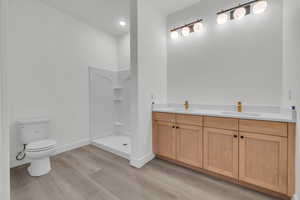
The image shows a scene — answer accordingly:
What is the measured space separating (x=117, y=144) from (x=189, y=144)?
165 centimetres

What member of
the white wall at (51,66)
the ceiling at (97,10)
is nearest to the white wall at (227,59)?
the ceiling at (97,10)

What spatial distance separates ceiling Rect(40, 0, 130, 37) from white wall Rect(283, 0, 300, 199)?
2.35m

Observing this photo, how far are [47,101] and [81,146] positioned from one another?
Result: 119 cm

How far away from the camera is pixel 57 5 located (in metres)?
2.47

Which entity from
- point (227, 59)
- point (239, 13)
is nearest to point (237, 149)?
point (227, 59)

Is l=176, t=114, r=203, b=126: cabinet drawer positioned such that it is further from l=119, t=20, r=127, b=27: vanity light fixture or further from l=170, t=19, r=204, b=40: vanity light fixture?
l=119, t=20, r=127, b=27: vanity light fixture

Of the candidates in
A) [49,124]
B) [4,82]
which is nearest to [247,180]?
[4,82]

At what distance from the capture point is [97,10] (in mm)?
2611

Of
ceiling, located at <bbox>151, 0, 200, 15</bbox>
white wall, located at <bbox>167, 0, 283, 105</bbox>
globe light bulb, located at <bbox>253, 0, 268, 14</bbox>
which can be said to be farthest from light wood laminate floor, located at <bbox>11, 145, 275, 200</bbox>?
ceiling, located at <bbox>151, 0, 200, 15</bbox>

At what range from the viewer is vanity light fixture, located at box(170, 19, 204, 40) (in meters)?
2.33

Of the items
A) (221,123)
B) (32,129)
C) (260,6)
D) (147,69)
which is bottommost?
(32,129)

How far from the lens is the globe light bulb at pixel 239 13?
1902 millimetres

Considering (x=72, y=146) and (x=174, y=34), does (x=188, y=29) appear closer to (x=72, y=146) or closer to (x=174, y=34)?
(x=174, y=34)

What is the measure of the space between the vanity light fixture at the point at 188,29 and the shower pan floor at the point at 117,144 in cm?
246
